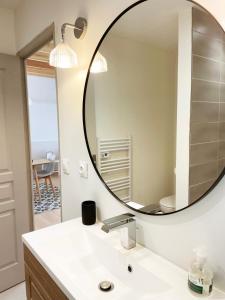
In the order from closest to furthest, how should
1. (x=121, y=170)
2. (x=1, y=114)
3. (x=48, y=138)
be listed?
(x=121, y=170) < (x=1, y=114) < (x=48, y=138)

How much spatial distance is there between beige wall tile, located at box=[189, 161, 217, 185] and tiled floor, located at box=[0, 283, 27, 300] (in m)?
1.97

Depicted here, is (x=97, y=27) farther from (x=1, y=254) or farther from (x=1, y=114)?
(x=1, y=254)

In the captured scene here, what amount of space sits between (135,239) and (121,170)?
34cm

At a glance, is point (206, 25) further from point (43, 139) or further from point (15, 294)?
point (43, 139)

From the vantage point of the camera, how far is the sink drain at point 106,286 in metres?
0.93

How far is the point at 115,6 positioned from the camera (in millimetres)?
1097

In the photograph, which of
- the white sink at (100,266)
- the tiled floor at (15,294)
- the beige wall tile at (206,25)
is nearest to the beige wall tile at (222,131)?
the beige wall tile at (206,25)

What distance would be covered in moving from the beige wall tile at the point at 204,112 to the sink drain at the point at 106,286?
743 millimetres

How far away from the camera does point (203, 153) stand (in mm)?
805

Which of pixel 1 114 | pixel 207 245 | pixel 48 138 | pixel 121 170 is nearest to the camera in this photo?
pixel 207 245

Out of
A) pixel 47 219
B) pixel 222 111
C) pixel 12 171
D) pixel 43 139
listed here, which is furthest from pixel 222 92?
pixel 43 139

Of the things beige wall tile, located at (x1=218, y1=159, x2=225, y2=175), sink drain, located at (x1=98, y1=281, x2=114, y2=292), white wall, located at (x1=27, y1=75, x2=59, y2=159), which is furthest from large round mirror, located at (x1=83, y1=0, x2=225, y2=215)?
white wall, located at (x1=27, y1=75, x2=59, y2=159)

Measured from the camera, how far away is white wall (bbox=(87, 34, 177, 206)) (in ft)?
3.08

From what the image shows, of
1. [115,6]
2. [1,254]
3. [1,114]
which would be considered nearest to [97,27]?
[115,6]
